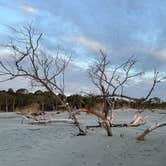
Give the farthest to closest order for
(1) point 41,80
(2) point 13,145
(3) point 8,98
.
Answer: (3) point 8,98 → (1) point 41,80 → (2) point 13,145

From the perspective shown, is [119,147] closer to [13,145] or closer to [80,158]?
[80,158]

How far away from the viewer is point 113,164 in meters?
9.93

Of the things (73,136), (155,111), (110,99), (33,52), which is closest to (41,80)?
(33,52)

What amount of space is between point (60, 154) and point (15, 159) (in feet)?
4.25

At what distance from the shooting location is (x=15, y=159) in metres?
10.6

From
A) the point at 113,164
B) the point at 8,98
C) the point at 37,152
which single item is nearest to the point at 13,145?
the point at 37,152

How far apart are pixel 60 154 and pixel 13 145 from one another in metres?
2.40

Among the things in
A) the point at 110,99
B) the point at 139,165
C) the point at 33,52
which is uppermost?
the point at 33,52

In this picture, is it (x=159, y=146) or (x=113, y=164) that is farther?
(x=159, y=146)

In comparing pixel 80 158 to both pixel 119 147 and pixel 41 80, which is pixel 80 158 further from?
pixel 41 80

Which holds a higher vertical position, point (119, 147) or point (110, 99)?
point (110, 99)

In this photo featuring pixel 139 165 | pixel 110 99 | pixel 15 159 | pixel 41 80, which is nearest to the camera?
pixel 139 165

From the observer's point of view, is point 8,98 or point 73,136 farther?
point 8,98

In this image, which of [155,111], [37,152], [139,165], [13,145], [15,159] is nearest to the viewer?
[139,165]
